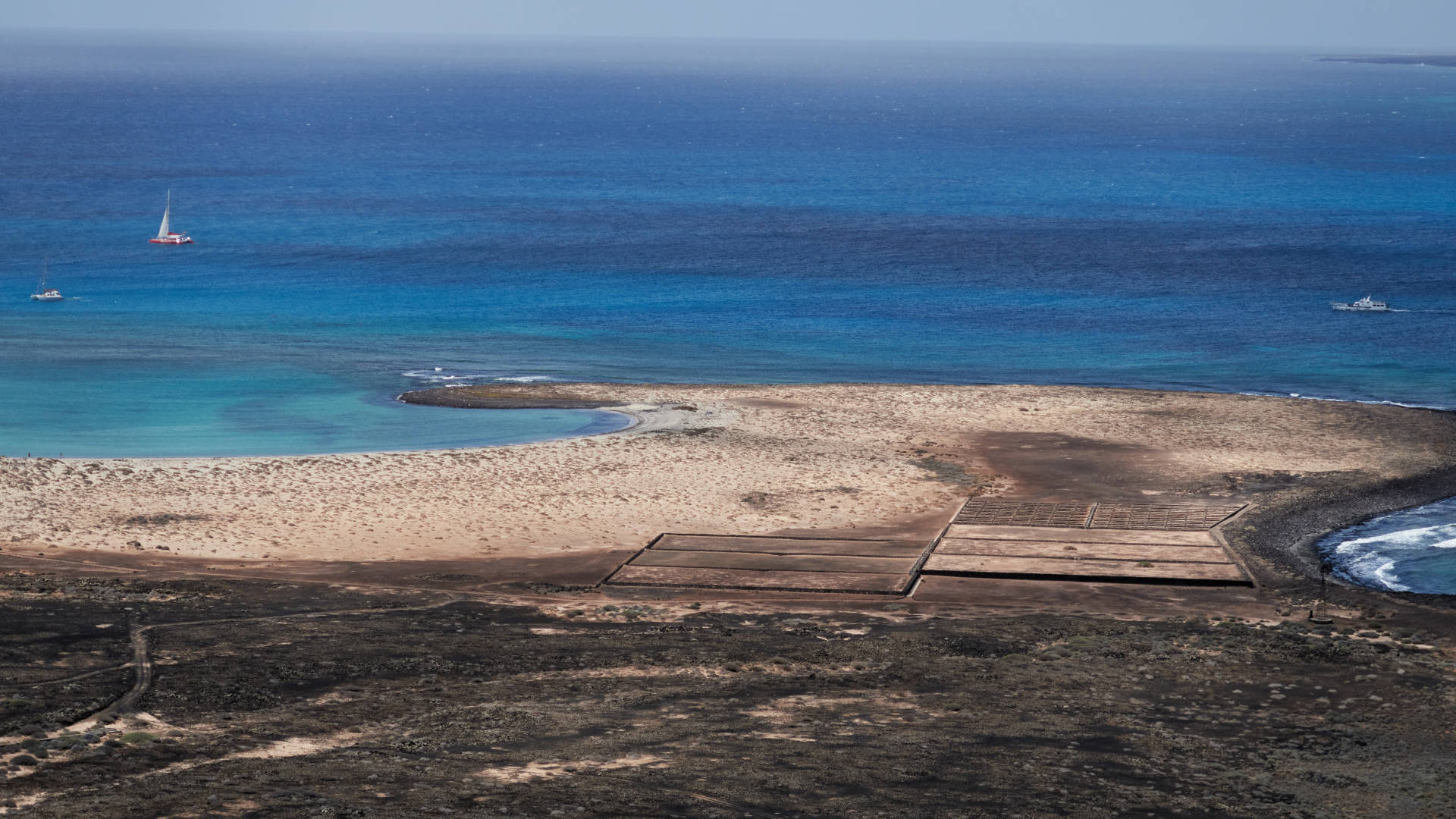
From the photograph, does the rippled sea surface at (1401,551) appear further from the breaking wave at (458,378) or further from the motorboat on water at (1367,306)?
the motorboat on water at (1367,306)

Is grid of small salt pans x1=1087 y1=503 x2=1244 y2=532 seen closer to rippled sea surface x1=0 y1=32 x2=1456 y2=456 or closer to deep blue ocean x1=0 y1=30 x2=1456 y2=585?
deep blue ocean x1=0 y1=30 x2=1456 y2=585

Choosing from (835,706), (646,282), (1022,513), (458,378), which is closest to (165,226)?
(646,282)

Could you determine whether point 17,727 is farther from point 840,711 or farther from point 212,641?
point 840,711

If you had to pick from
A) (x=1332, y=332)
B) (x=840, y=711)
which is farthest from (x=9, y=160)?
(x=840, y=711)

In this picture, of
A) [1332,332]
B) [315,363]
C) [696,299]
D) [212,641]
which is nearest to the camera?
[212,641]

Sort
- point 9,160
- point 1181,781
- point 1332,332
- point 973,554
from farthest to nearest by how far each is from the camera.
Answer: point 9,160, point 1332,332, point 973,554, point 1181,781

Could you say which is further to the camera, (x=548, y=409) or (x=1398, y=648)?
(x=548, y=409)

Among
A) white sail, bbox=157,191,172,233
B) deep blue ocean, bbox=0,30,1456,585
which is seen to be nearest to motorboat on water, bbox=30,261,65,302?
deep blue ocean, bbox=0,30,1456,585

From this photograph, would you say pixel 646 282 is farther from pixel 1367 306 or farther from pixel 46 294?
pixel 1367 306
